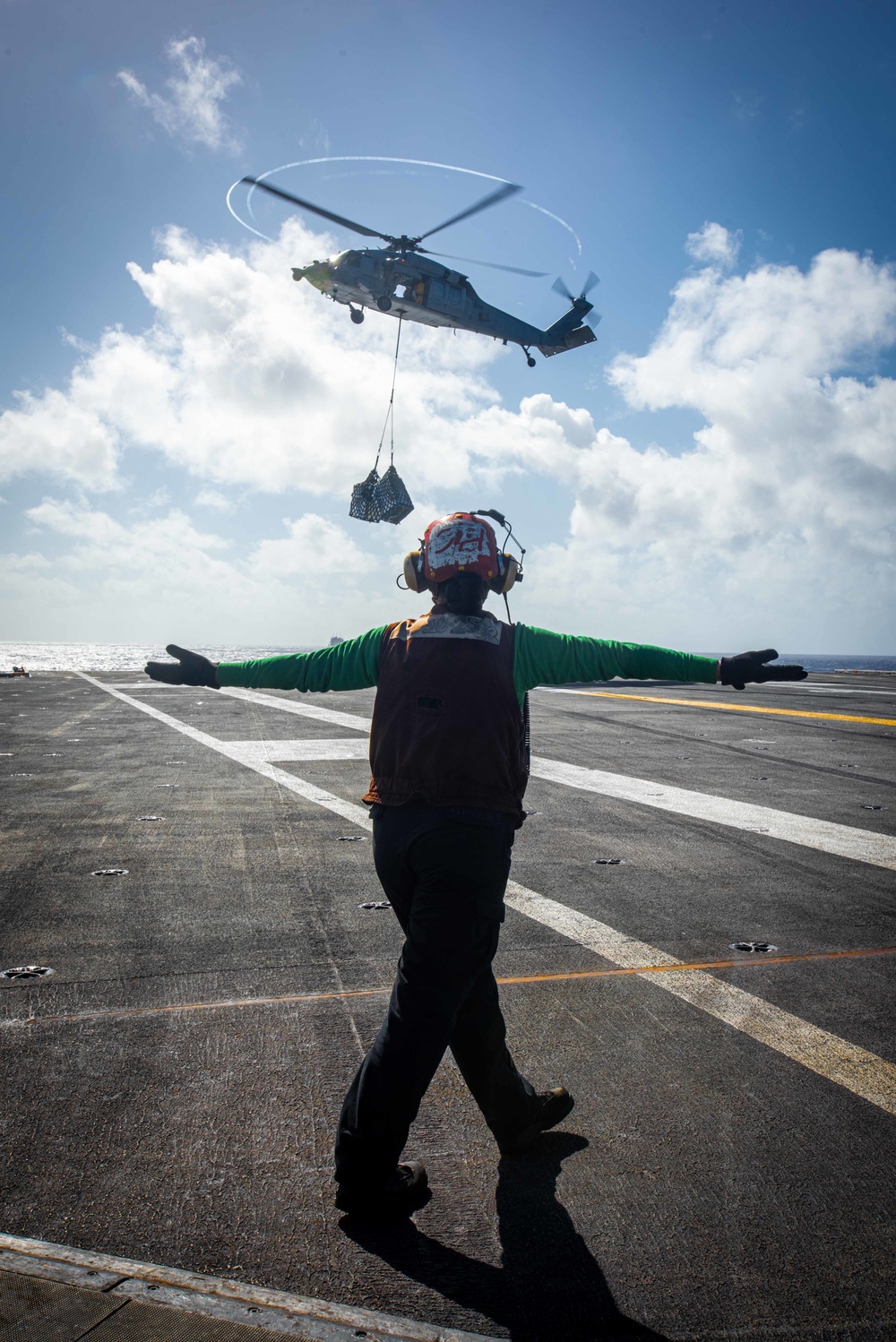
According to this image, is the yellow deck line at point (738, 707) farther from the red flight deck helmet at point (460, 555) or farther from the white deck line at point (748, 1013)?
the red flight deck helmet at point (460, 555)

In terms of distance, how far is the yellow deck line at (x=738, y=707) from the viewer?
1603 cm

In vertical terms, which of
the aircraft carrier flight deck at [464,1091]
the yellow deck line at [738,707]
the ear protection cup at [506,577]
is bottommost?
the aircraft carrier flight deck at [464,1091]

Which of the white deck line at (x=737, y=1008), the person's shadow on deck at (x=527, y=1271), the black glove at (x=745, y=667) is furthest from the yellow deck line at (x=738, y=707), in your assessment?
the person's shadow on deck at (x=527, y=1271)

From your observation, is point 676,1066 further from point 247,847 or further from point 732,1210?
point 247,847

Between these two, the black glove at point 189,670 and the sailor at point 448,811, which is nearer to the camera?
the sailor at point 448,811

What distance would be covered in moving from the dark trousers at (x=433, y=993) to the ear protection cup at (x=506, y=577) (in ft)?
2.76

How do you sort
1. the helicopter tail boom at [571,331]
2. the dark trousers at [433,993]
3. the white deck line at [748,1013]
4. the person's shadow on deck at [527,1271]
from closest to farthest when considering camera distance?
the person's shadow on deck at [527,1271] → the dark trousers at [433,993] → the white deck line at [748,1013] → the helicopter tail boom at [571,331]

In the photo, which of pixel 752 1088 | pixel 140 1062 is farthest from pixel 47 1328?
pixel 752 1088

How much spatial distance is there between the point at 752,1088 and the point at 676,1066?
277mm

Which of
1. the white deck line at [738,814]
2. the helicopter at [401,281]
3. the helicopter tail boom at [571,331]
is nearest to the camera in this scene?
the white deck line at [738,814]

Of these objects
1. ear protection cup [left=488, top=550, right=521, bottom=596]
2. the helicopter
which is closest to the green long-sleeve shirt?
ear protection cup [left=488, top=550, right=521, bottom=596]

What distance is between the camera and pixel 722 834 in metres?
6.88

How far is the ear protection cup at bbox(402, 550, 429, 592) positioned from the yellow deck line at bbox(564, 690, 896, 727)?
14.5 m

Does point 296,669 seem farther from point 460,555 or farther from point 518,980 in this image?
point 518,980
